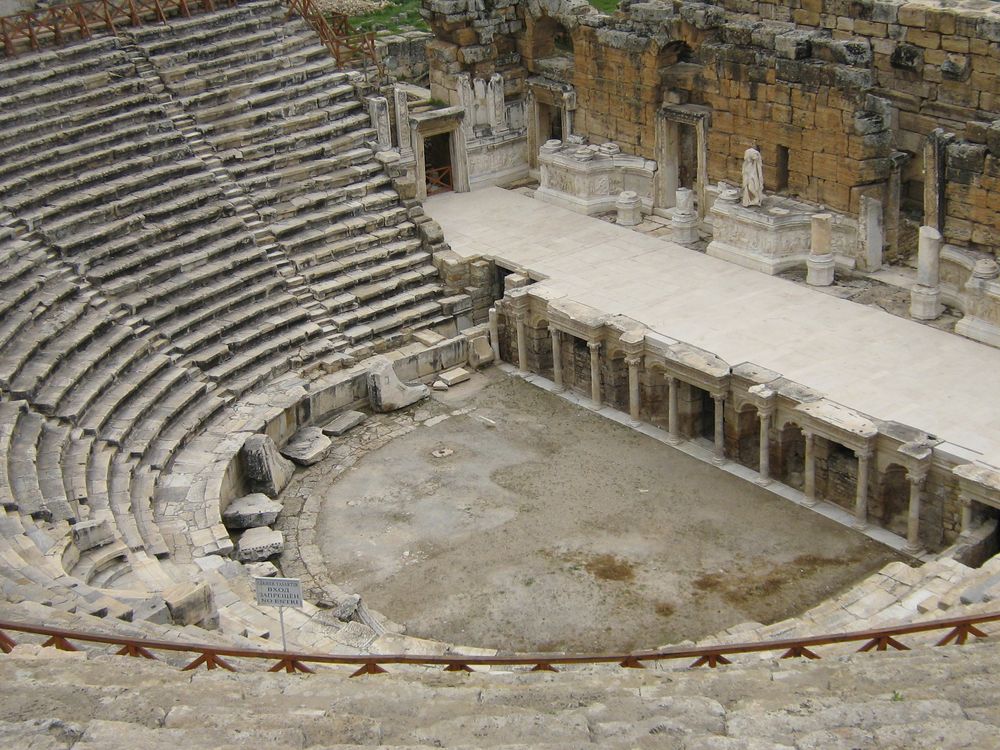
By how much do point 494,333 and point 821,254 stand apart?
503cm

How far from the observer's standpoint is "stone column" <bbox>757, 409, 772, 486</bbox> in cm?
1797

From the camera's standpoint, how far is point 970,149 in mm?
19016

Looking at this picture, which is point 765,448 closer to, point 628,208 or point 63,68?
point 628,208

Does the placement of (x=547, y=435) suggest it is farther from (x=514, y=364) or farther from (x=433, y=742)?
(x=433, y=742)

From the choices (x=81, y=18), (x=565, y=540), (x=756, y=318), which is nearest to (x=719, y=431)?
(x=756, y=318)

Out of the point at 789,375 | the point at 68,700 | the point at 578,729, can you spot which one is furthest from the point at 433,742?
the point at 789,375

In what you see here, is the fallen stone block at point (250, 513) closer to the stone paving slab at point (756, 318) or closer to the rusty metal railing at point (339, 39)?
the stone paving slab at point (756, 318)

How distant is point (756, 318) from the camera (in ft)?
65.8

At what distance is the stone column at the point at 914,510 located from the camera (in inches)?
642

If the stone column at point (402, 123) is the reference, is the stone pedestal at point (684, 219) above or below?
below

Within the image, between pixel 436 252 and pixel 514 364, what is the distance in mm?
2347

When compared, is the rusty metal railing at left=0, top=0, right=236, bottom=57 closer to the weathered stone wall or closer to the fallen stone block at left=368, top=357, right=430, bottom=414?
the fallen stone block at left=368, top=357, right=430, bottom=414

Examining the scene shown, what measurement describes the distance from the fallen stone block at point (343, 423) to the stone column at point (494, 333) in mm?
2628

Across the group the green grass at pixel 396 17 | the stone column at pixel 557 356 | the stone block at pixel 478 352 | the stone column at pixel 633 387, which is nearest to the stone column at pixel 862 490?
the stone column at pixel 633 387
